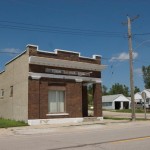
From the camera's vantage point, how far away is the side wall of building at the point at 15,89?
2625cm

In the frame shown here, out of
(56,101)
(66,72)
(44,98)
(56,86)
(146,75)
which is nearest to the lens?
(44,98)

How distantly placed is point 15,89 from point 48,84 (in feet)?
11.4

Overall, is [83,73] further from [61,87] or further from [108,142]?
[108,142]

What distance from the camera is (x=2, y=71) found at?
109 feet

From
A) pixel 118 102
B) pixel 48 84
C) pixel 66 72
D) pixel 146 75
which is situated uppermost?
pixel 146 75

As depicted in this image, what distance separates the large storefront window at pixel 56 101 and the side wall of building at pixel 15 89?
2233 millimetres

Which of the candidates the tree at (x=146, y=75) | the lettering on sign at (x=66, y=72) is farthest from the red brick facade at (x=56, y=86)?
the tree at (x=146, y=75)

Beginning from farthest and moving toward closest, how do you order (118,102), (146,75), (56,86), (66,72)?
(146,75) → (118,102) → (66,72) → (56,86)

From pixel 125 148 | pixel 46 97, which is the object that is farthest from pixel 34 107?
pixel 125 148

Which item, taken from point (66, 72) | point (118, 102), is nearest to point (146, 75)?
point (118, 102)

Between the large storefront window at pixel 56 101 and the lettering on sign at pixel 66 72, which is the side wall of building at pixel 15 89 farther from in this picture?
the large storefront window at pixel 56 101

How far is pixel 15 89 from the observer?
93.7 ft

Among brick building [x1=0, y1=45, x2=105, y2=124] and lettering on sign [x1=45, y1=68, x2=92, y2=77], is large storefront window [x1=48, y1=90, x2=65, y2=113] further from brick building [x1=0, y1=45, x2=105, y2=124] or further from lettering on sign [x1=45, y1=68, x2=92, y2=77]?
lettering on sign [x1=45, y1=68, x2=92, y2=77]

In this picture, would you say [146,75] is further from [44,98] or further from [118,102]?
[44,98]
